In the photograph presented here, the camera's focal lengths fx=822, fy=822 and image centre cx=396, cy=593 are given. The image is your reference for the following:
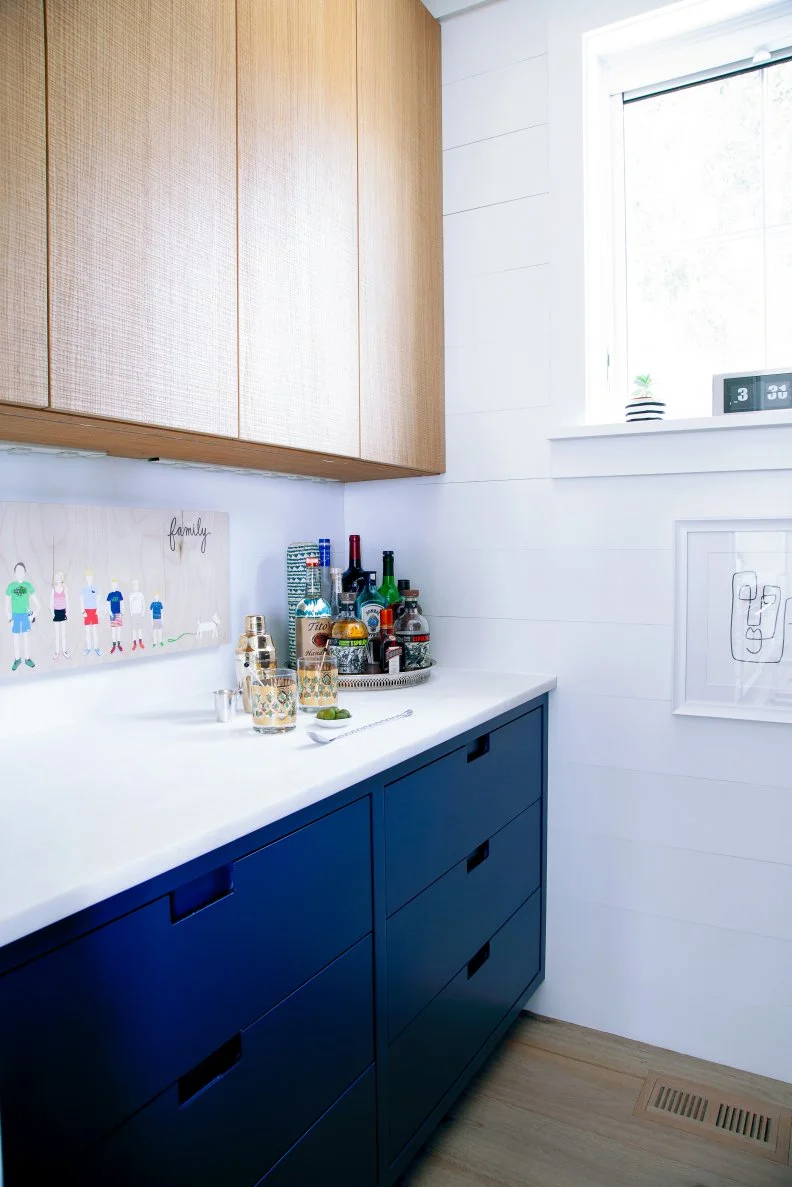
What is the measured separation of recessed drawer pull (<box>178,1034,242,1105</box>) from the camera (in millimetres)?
968

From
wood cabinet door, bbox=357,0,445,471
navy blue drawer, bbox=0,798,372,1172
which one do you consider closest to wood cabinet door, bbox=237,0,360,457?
wood cabinet door, bbox=357,0,445,471

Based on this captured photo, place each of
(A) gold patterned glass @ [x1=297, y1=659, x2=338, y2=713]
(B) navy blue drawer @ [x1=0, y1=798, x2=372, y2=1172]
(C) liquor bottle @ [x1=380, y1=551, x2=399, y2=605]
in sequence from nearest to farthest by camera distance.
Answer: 1. (B) navy blue drawer @ [x1=0, y1=798, x2=372, y2=1172]
2. (A) gold patterned glass @ [x1=297, y1=659, x2=338, y2=713]
3. (C) liquor bottle @ [x1=380, y1=551, x2=399, y2=605]

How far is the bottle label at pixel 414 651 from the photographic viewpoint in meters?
2.00

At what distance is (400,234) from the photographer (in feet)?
6.45

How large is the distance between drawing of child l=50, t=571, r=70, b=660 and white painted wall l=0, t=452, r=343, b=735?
6 cm

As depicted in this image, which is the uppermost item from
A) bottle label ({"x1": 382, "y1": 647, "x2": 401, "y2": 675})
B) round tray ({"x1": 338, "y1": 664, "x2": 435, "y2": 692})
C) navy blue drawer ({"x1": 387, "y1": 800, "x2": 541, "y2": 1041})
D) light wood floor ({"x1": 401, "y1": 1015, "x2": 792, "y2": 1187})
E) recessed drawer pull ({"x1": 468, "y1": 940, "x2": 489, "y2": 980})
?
bottle label ({"x1": 382, "y1": 647, "x2": 401, "y2": 675})

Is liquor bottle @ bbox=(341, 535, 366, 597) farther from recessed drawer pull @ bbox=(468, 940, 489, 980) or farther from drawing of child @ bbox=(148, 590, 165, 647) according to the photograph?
recessed drawer pull @ bbox=(468, 940, 489, 980)

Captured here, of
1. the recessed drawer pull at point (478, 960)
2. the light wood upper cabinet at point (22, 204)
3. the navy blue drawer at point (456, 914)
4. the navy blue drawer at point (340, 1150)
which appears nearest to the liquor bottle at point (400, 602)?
the navy blue drawer at point (456, 914)

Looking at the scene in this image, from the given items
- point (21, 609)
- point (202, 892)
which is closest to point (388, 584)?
point (21, 609)

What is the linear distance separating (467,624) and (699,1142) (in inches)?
48.4

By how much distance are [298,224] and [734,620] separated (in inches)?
49.2

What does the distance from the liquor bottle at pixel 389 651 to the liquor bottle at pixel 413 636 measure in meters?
0.03

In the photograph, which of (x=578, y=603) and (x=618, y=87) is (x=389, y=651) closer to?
(x=578, y=603)

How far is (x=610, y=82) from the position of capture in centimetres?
206
